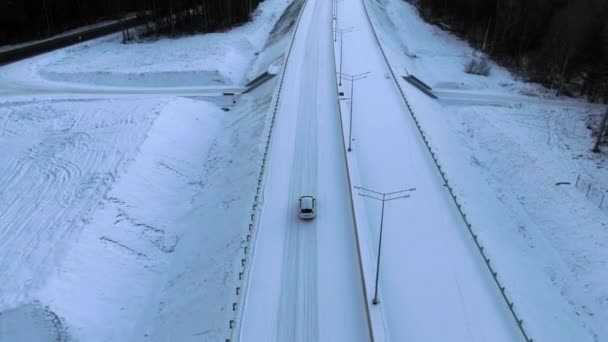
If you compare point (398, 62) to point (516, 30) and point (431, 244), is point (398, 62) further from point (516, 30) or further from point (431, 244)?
point (431, 244)

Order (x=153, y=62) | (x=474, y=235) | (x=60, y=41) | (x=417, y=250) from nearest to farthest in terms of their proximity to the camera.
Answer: (x=417, y=250) < (x=474, y=235) < (x=153, y=62) < (x=60, y=41)

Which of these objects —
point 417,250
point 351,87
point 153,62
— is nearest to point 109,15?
point 153,62

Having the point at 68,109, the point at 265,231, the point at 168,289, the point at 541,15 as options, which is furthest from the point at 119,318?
the point at 541,15

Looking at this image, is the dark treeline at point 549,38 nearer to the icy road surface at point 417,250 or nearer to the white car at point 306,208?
the icy road surface at point 417,250

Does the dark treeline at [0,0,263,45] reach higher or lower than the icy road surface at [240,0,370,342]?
higher

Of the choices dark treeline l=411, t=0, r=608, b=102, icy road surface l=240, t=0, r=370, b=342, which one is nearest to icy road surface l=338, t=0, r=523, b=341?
icy road surface l=240, t=0, r=370, b=342

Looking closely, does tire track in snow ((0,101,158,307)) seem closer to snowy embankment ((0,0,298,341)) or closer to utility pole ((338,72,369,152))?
snowy embankment ((0,0,298,341))

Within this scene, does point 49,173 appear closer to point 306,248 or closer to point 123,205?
point 123,205
